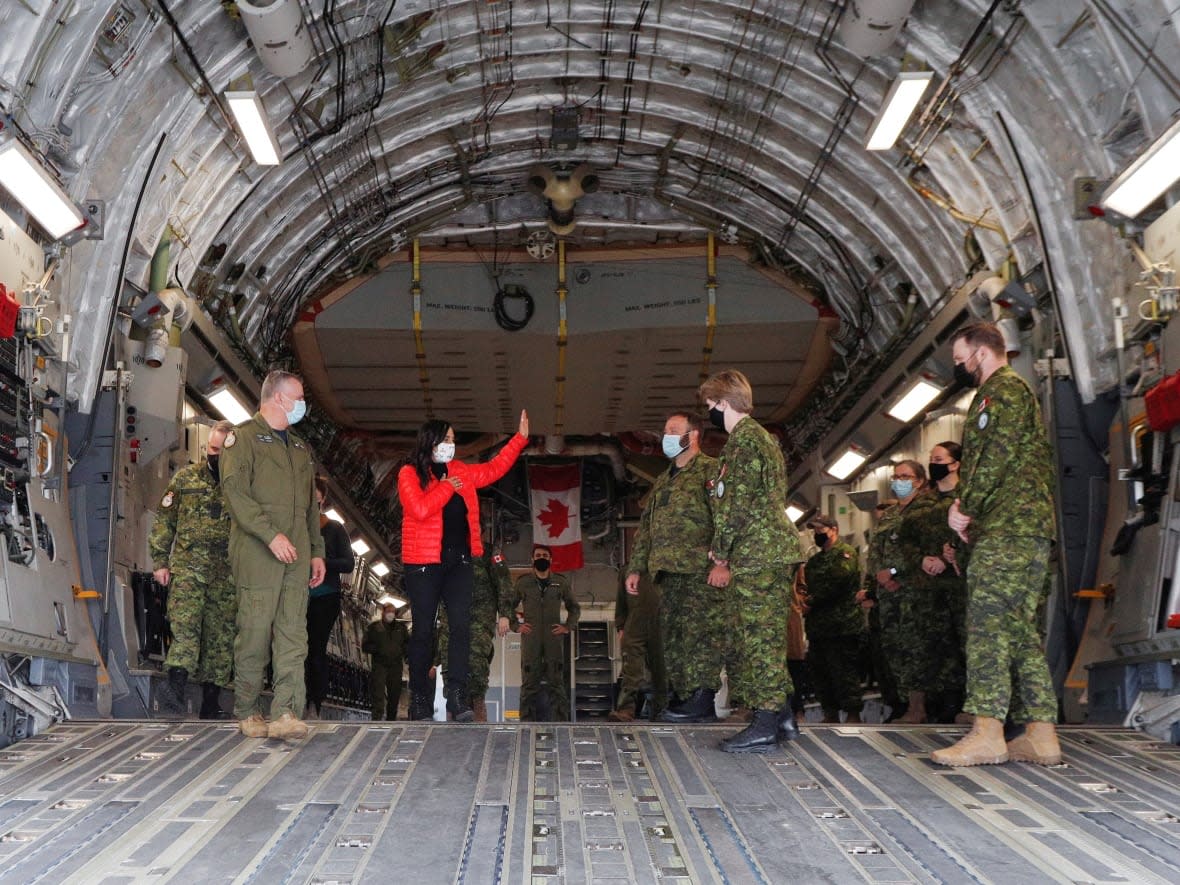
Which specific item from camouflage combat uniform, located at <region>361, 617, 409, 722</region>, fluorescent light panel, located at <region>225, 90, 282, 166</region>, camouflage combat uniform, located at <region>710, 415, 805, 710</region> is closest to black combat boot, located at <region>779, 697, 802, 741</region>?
camouflage combat uniform, located at <region>710, 415, 805, 710</region>

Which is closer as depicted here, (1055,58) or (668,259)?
(1055,58)

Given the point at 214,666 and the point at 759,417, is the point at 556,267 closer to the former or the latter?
the point at 759,417

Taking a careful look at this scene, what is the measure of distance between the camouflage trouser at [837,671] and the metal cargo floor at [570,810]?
3.88 m

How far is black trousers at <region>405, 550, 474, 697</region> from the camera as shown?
7500 mm

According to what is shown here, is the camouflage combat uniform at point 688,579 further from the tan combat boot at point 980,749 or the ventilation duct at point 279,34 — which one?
the ventilation duct at point 279,34

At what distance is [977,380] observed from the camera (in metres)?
5.86

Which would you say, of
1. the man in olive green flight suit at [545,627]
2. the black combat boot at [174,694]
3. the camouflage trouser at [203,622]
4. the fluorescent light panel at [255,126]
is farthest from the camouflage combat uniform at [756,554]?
the man in olive green flight suit at [545,627]

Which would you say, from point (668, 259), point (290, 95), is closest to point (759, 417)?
point (668, 259)

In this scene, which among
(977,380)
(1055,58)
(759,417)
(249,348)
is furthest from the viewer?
(759,417)

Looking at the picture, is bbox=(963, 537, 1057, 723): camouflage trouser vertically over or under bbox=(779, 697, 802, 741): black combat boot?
over

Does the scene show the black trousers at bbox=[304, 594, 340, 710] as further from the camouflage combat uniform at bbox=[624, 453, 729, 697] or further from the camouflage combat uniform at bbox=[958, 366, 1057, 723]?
the camouflage combat uniform at bbox=[958, 366, 1057, 723]

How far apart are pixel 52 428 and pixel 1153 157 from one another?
19.8 feet

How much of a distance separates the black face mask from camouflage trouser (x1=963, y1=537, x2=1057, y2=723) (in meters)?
Answer: 0.80

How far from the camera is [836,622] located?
9.86 m
